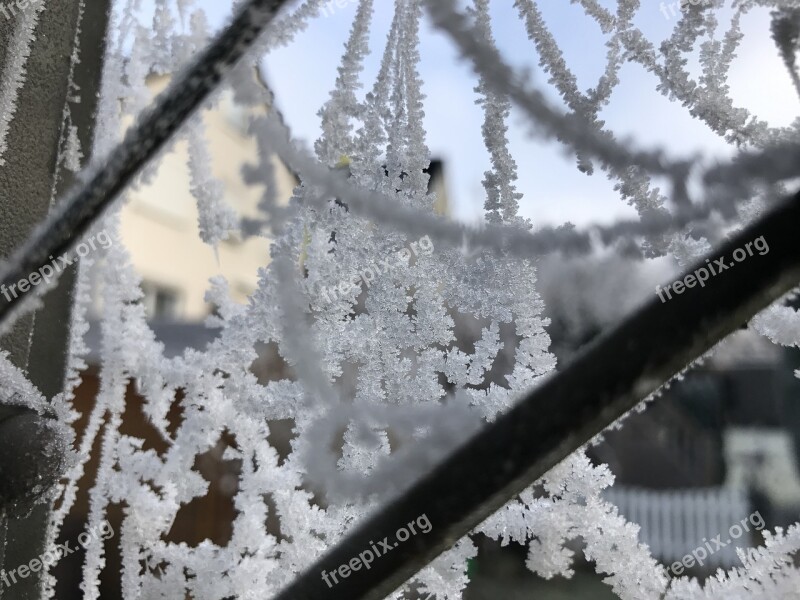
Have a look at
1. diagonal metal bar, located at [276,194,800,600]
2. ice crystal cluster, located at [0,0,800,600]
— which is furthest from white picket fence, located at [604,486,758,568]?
diagonal metal bar, located at [276,194,800,600]

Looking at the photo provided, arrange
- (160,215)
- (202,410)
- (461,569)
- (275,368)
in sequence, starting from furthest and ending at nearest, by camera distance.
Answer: (160,215) < (275,368) < (202,410) < (461,569)

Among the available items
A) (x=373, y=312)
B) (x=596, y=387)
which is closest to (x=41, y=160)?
(x=373, y=312)

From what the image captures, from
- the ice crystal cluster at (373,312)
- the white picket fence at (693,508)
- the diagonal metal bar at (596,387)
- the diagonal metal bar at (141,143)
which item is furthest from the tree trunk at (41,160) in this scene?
the white picket fence at (693,508)

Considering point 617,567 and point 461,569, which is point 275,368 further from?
point 617,567

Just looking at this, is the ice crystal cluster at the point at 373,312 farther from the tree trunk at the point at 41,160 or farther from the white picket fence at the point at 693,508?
the white picket fence at the point at 693,508

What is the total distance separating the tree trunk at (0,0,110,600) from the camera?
916 mm

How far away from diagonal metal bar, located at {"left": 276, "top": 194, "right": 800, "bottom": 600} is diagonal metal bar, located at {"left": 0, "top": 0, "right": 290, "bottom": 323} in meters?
0.32

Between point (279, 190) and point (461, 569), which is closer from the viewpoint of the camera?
point (279, 190)

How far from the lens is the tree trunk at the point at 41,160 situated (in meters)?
0.92

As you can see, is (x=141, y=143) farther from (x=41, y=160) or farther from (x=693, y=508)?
(x=693, y=508)

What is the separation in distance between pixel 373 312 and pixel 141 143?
1.20 ft

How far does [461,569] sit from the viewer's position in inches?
29.7

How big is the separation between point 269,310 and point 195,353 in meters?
0.16

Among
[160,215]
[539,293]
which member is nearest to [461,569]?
[539,293]
